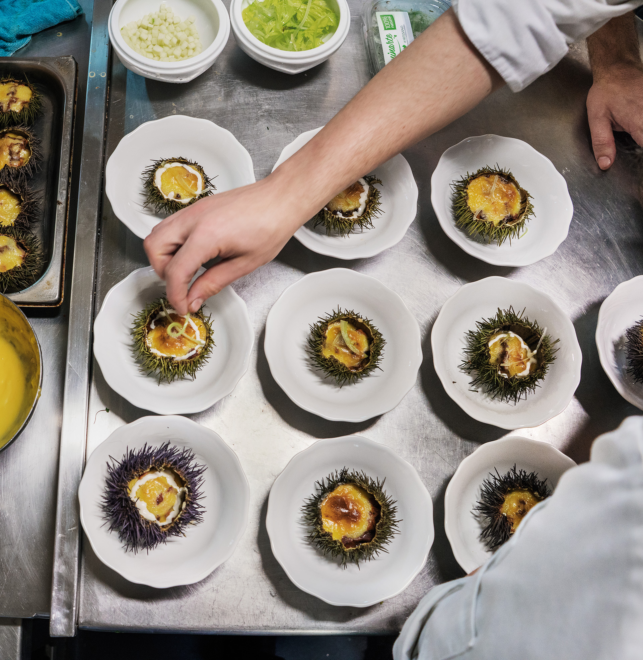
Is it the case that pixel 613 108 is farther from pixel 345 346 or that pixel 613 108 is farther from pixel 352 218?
pixel 345 346

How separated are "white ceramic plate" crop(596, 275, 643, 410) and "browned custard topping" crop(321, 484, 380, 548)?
86 centimetres

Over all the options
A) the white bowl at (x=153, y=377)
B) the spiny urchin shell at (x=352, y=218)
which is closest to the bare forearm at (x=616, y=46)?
the spiny urchin shell at (x=352, y=218)

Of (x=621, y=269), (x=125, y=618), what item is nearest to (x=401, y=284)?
(x=621, y=269)

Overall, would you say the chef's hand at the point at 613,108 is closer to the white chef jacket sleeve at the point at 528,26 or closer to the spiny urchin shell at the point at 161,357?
the white chef jacket sleeve at the point at 528,26

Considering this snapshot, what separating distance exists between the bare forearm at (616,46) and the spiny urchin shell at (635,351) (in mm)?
938

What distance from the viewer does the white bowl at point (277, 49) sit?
63.3 inches

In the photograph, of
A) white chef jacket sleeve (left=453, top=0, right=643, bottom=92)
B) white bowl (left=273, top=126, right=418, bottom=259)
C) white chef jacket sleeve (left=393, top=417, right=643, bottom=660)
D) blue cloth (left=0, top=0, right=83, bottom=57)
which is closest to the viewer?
white chef jacket sleeve (left=393, top=417, right=643, bottom=660)

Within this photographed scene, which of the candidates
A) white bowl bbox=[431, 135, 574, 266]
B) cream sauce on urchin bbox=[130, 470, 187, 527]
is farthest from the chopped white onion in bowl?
cream sauce on urchin bbox=[130, 470, 187, 527]

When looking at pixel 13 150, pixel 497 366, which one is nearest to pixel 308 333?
pixel 497 366

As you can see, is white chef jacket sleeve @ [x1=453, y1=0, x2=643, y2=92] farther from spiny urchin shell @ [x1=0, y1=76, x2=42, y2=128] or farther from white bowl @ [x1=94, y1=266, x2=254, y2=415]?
spiny urchin shell @ [x1=0, y1=76, x2=42, y2=128]

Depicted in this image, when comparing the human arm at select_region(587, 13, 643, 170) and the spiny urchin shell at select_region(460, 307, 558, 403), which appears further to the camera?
the human arm at select_region(587, 13, 643, 170)

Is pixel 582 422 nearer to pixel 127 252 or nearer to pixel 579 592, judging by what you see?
pixel 579 592

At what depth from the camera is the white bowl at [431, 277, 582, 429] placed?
1.54 meters

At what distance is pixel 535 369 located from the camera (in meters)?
1.58
